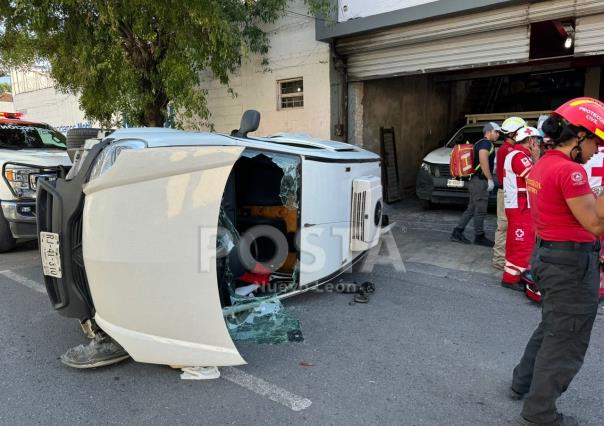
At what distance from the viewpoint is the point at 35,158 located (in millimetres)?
5820

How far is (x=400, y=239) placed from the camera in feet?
22.7

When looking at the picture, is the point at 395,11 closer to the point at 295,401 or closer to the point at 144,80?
the point at 144,80

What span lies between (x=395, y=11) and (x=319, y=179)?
4993mm

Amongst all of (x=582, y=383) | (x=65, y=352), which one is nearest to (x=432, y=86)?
(x=582, y=383)

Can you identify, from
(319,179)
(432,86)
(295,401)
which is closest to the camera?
(295,401)

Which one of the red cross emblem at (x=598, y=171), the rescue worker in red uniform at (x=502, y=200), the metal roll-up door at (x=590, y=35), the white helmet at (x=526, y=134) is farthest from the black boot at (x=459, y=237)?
the metal roll-up door at (x=590, y=35)

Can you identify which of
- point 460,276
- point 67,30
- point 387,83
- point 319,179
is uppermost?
point 67,30

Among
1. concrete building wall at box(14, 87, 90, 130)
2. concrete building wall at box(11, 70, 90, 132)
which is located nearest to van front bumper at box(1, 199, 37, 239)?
concrete building wall at box(14, 87, 90, 130)

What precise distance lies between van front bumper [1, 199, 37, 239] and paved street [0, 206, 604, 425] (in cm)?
138

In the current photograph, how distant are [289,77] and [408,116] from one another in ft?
9.62

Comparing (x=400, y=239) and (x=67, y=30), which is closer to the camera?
(x=400, y=239)

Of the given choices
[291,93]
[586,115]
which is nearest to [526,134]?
[586,115]

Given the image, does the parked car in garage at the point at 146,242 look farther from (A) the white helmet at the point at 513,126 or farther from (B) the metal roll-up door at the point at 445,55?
(B) the metal roll-up door at the point at 445,55

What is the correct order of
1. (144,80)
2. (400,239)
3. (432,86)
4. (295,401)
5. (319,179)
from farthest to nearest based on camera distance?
(432,86)
(144,80)
(400,239)
(319,179)
(295,401)
